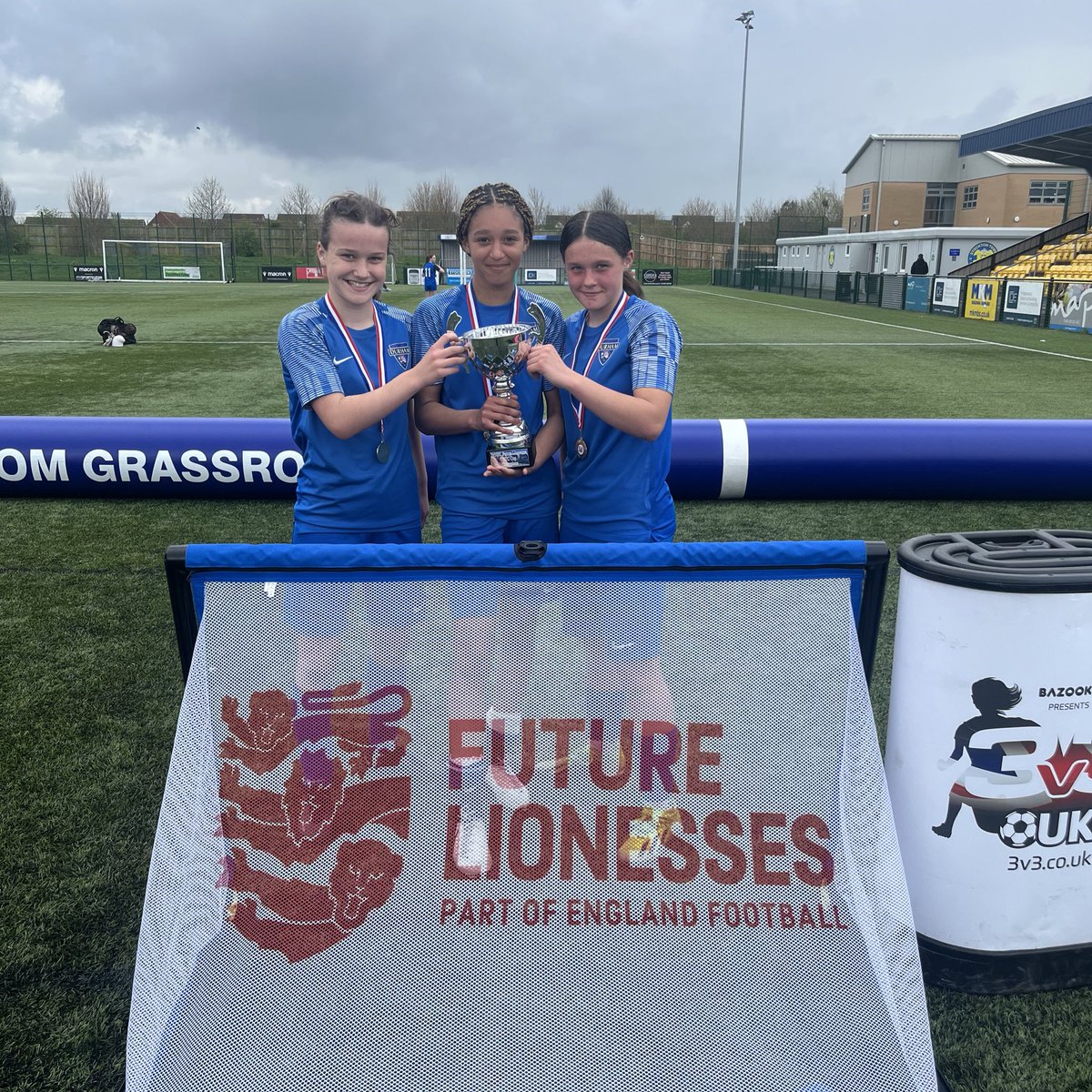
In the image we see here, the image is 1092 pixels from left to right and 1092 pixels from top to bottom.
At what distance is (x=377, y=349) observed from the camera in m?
2.45

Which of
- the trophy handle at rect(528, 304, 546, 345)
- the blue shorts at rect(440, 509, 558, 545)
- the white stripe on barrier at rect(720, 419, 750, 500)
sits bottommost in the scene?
the white stripe on barrier at rect(720, 419, 750, 500)

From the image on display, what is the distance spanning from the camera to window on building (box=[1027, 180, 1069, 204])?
157ft

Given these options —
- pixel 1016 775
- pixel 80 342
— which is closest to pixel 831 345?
pixel 80 342

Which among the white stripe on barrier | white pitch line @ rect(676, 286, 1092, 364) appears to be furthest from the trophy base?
white pitch line @ rect(676, 286, 1092, 364)

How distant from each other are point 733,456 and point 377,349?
3.41 meters

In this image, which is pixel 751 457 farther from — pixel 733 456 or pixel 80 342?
pixel 80 342

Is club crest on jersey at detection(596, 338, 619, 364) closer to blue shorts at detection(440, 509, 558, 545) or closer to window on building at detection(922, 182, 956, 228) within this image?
blue shorts at detection(440, 509, 558, 545)

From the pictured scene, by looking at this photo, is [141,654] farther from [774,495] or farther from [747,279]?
[747,279]

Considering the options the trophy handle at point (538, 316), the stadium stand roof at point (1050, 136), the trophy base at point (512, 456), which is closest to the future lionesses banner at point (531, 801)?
the trophy base at point (512, 456)

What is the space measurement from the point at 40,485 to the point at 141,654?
2.46m

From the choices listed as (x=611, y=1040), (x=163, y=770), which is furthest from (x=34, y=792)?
(x=611, y=1040)

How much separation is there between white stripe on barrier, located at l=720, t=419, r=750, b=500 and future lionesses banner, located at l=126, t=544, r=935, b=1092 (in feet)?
11.9

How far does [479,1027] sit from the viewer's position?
73.5 inches

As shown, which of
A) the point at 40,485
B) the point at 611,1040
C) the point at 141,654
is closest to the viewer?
the point at 611,1040
